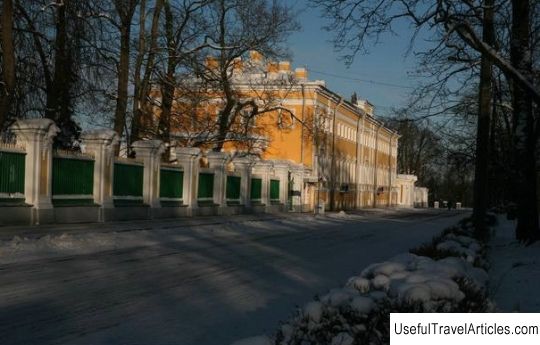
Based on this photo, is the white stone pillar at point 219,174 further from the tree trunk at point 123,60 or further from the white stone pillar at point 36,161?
the white stone pillar at point 36,161

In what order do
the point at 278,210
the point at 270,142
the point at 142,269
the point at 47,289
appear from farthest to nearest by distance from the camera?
the point at 270,142, the point at 278,210, the point at 142,269, the point at 47,289

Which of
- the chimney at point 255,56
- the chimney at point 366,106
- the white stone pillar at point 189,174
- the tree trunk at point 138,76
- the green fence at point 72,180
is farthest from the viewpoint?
the chimney at point 366,106

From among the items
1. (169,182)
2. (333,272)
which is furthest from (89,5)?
(333,272)

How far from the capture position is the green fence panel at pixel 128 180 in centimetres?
2450

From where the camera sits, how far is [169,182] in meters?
28.5

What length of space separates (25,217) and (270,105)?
963 inches

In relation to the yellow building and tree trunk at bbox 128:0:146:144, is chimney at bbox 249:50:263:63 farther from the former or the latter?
tree trunk at bbox 128:0:146:144

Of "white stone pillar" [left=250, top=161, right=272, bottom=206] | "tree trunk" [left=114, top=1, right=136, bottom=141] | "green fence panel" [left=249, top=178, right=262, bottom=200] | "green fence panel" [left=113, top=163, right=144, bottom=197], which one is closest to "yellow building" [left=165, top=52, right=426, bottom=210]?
"white stone pillar" [left=250, top=161, right=272, bottom=206]

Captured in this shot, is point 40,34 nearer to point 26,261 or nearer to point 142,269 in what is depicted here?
point 26,261

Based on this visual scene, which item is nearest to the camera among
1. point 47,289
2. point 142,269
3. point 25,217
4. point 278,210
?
point 47,289

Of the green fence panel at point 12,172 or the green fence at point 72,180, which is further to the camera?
the green fence at point 72,180

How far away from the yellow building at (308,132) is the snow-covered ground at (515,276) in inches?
892

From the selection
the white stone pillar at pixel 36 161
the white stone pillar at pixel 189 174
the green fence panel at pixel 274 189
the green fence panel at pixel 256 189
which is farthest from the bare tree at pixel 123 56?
the green fence panel at pixel 274 189

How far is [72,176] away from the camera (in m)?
21.8
